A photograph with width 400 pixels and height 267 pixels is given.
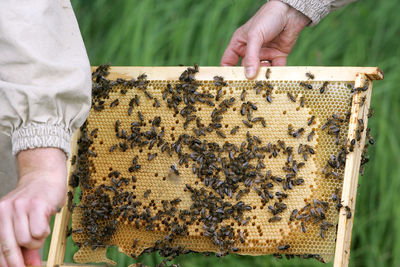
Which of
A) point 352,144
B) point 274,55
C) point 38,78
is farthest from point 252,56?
point 38,78

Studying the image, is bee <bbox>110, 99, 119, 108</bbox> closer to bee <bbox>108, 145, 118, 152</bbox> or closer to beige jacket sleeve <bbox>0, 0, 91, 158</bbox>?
bee <bbox>108, 145, 118, 152</bbox>

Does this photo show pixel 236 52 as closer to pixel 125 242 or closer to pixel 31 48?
pixel 125 242

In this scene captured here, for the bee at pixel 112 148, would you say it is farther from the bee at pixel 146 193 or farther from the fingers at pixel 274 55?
the fingers at pixel 274 55

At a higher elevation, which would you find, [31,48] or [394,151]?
[394,151]

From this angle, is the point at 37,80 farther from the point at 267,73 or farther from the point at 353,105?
the point at 353,105

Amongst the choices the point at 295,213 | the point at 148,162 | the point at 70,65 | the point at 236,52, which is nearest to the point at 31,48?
the point at 70,65

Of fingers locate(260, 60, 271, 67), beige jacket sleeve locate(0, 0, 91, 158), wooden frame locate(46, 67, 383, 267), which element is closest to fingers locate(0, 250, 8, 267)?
beige jacket sleeve locate(0, 0, 91, 158)

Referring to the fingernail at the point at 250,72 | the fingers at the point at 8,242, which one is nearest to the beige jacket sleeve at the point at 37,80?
the fingers at the point at 8,242
